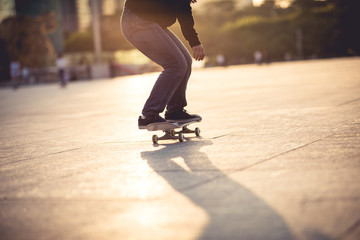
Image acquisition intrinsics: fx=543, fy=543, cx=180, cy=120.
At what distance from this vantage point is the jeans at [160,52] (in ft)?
15.4

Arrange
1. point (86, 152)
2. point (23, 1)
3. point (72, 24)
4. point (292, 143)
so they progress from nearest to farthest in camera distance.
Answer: point (292, 143)
point (86, 152)
point (23, 1)
point (72, 24)

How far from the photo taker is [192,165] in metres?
3.54

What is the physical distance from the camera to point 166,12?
4770 mm

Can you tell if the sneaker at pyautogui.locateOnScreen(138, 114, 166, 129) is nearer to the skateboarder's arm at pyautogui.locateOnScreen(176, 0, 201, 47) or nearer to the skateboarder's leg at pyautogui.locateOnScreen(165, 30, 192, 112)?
the skateboarder's leg at pyautogui.locateOnScreen(165, 30, 192, 112)

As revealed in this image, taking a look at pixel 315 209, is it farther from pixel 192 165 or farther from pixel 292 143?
pixel 292 143

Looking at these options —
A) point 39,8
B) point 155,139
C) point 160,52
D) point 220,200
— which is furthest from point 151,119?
point 39,8

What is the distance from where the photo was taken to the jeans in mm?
4707

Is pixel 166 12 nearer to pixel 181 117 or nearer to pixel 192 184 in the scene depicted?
pixel 181 117

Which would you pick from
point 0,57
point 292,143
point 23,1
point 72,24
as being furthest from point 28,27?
point 72,24

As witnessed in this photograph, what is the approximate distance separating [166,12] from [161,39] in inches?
10.5

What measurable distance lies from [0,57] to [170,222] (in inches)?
1879

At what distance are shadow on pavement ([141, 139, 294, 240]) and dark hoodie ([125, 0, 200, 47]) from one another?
4.34ft

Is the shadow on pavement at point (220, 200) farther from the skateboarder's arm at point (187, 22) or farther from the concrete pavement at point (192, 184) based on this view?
the skateboarder's arm at point (187, 22)

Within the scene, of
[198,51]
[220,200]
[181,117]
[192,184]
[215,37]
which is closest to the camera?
[220,200]
